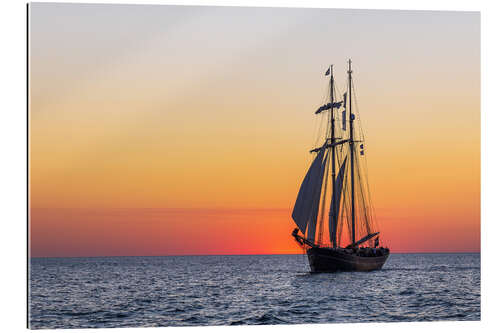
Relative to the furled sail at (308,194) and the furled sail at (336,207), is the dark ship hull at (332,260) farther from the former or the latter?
the furled sail at (308,194)

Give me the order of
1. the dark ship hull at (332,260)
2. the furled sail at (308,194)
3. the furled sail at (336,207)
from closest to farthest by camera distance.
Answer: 1. the furled sail at (308,194)
2. the dark ship hull at (332,260)
3. the furled sail at (336,207)

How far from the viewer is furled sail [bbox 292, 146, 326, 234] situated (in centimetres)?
2268

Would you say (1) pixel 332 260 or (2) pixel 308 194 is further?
(1) pixel 332 260

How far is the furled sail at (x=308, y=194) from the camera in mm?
22683

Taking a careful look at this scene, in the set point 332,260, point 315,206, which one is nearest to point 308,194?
point 315,206

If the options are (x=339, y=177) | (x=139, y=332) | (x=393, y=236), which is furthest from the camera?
(x=339, y=177)

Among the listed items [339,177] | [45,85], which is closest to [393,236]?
[45,85]

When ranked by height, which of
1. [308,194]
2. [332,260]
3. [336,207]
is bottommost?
[332,260]

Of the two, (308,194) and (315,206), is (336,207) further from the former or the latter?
(308,194)

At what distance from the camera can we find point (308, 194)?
23703 mm

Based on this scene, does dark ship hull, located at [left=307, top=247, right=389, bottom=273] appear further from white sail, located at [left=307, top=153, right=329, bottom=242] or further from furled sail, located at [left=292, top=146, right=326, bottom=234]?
furled sail, located at [left=292, top=146, right=326, bottom=234]
